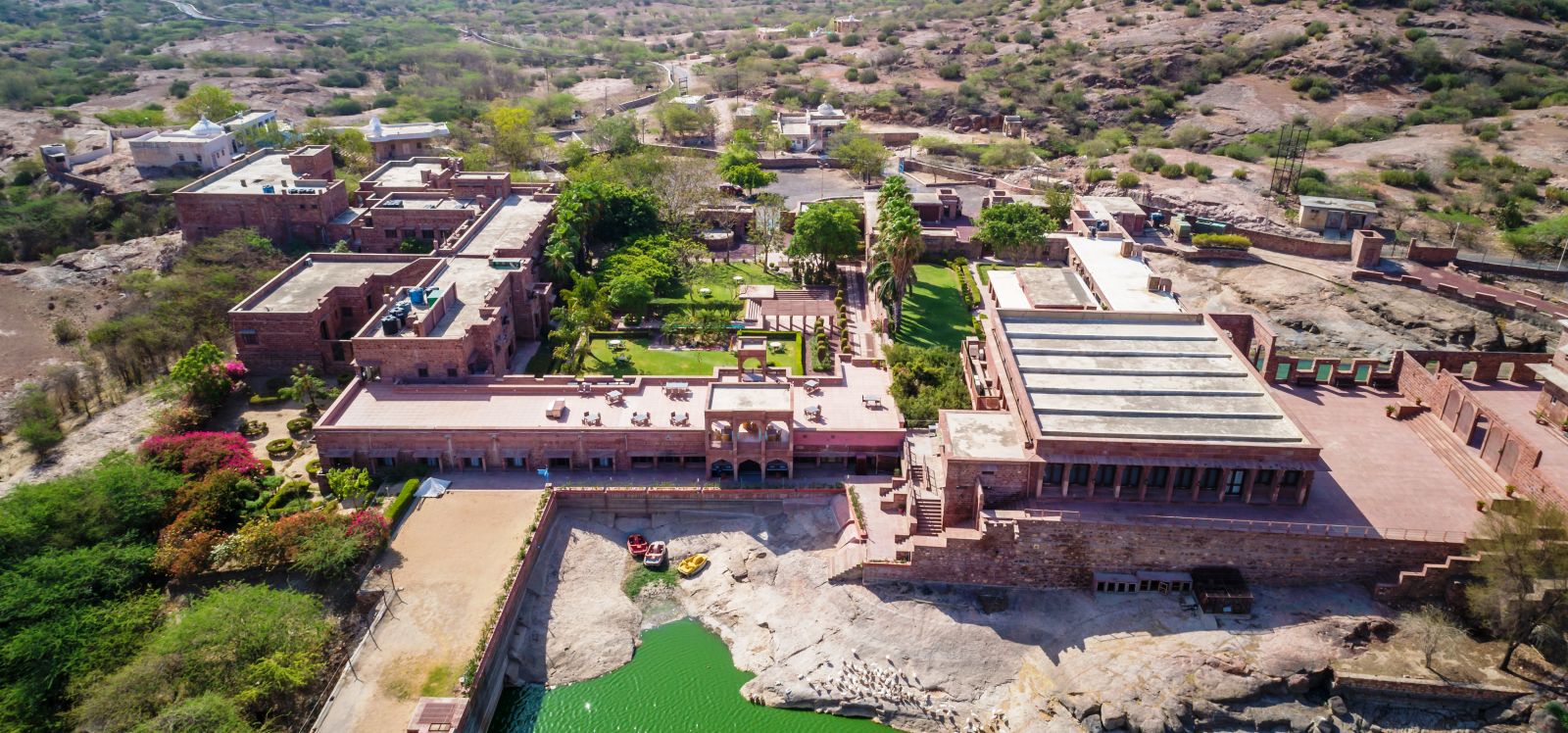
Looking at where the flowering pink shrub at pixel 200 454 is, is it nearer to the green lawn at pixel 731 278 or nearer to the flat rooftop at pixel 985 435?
the green lawn at pixel 731 278

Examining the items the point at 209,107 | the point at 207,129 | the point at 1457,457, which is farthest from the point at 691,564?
the point at 209,107

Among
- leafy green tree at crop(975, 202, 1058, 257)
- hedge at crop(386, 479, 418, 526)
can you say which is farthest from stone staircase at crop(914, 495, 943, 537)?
leafy green tree at crop(975, 202, 1058, 257)

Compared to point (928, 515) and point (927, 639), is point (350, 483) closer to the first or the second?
point (928, 515)

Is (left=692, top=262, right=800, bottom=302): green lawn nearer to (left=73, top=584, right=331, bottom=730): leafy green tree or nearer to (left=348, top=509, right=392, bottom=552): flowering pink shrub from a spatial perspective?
(left=348, top=509, right=392, bottom=552): flowering pink shrub

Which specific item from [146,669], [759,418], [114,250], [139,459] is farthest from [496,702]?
[114,250]

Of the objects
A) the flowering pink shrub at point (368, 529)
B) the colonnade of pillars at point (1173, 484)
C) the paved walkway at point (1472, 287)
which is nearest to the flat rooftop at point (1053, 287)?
the colonnade of pillars at point (1173, 484)

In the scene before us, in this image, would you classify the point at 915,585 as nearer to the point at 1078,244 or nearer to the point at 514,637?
the point at 514,637
